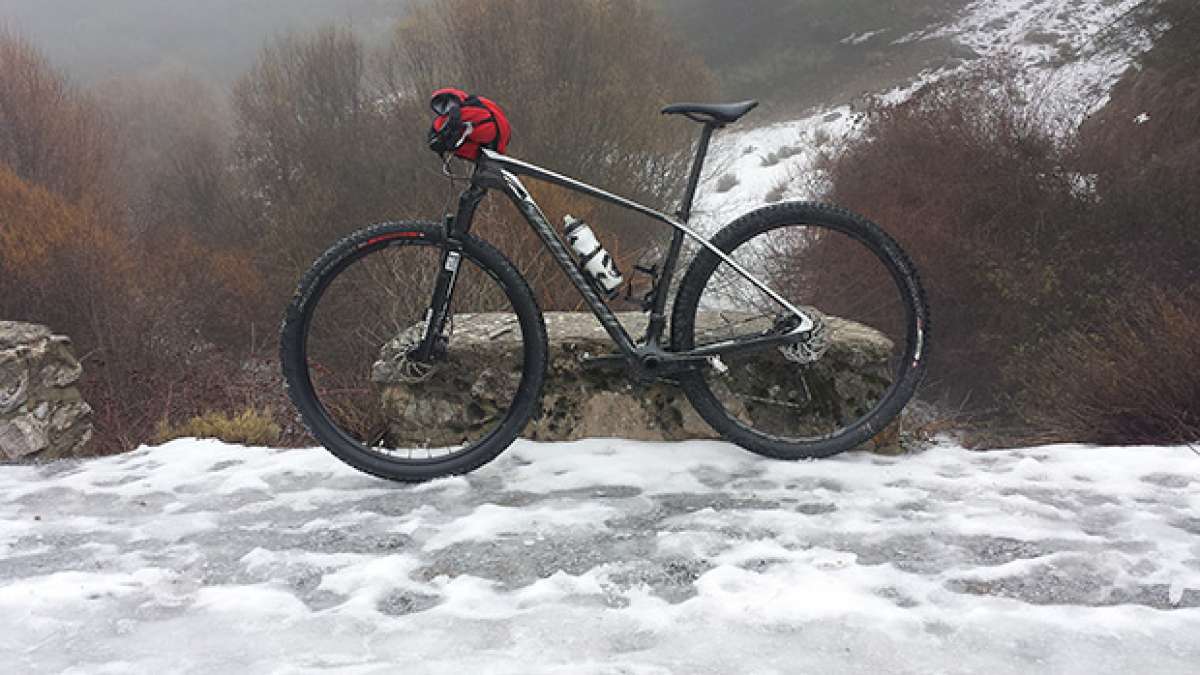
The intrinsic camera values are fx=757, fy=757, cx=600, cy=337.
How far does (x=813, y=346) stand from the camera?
9.09 ft

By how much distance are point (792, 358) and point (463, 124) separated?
1.41m

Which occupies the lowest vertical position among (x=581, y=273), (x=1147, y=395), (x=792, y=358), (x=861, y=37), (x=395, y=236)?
(x=1147, y=395)

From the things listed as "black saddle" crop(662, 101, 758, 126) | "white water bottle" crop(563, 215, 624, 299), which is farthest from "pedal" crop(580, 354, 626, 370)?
"black saddle" crop(662, 101, 758, 126)

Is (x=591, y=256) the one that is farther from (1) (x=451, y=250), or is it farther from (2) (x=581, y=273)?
(1) (x=451, y=250)

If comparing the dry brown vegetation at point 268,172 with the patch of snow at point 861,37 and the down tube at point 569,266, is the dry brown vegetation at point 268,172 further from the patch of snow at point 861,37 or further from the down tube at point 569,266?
the patch of snow at point 861,37

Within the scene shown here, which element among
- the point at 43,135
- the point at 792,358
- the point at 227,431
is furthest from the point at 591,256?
the point at 43,135

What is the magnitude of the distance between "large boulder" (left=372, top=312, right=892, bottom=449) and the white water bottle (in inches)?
15.0

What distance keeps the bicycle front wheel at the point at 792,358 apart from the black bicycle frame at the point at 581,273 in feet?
0.15

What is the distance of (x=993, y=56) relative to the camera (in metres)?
17.5

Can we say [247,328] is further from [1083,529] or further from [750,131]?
[750,131]

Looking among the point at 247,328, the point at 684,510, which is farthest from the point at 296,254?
the point at 684,510

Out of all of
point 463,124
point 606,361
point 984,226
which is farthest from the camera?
point 984,226

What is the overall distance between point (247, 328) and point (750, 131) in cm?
2054

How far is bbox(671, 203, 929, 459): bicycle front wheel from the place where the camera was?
8.80ft
